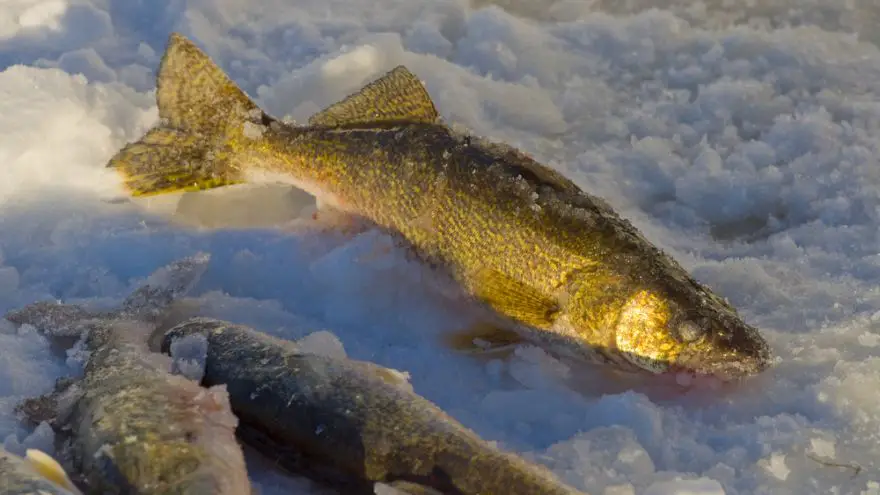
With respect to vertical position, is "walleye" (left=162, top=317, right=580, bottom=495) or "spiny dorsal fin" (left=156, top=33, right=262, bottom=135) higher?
"spiny dorsal fin" (left=156, top=33, right=262, bottom=135)

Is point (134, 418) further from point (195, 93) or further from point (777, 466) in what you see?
point (195, 93)

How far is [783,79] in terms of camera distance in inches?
227

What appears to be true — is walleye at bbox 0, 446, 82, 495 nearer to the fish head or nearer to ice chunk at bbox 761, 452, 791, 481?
the fish head

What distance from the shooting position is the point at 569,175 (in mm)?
5051

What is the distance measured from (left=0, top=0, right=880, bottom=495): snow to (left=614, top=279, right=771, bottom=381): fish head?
0.33ft

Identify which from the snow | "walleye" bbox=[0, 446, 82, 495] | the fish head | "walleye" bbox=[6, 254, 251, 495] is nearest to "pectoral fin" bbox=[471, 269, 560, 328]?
the snow

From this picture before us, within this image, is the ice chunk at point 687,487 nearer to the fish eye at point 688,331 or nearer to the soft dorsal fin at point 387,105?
the fish eye at point 688,331

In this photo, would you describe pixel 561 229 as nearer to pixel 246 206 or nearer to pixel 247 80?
pixel 246 206

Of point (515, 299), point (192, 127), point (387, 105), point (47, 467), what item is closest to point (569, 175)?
point (387, 105)

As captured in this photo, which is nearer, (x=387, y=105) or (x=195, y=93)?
(x=387, y=105)

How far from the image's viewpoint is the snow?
331cm

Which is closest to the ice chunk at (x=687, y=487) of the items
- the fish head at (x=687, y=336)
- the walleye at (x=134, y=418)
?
the fish head at (x=687, y=336)

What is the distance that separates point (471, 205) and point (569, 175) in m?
1.22

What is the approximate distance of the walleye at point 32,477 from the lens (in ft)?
8.02
